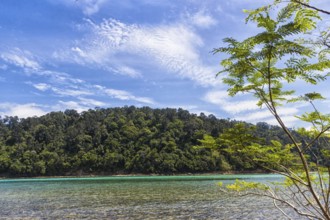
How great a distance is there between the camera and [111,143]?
336 feet

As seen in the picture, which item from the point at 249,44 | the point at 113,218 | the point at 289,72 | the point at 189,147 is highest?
the point at 189,147

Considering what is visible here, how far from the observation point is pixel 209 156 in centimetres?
9212

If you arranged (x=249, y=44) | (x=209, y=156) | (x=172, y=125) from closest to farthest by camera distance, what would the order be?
(x=249, y=44) < (x=209, y=156) < (x=172, y=125)

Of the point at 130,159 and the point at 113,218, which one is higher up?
the point at 130,159

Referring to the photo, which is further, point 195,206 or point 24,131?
point 24,131

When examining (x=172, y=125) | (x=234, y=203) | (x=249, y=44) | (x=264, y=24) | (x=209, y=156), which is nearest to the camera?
(x=264, y=24)

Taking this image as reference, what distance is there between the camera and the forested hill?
3578 inches

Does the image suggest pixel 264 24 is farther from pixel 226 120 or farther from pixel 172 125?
pixel 226 120

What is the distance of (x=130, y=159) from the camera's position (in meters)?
95.0

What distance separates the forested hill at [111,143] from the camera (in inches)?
3578

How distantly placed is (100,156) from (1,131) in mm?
39811

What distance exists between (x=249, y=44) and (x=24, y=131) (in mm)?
A: 113917

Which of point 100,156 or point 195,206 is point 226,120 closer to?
point 100,156

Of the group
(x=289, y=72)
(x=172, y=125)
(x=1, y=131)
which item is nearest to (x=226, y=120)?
(x=172, y=125)
